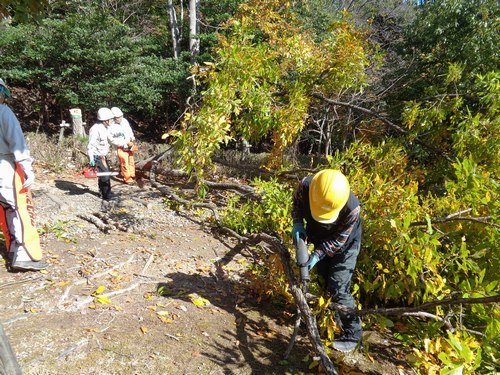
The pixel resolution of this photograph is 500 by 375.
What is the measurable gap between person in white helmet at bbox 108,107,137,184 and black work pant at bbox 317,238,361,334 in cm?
500

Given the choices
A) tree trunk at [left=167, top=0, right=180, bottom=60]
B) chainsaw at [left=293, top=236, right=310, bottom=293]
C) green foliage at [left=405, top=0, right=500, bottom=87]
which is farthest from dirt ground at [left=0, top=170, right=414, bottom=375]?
tree trunk at [left=167, top=0, right=180, bottom=60]

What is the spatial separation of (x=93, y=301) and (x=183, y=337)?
906 mm

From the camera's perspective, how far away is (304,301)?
274 cm

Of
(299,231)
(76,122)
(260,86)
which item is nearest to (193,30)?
(76,122)

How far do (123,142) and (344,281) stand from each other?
5.12 meters

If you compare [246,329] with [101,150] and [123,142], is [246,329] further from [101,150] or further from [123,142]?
[123,142]

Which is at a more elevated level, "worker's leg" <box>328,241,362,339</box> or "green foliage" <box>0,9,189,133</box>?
"green foliage" <box>0,9,189,133</box>

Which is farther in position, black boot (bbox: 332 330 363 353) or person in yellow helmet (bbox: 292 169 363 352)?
black boot (bbox: 332 330 363 353)

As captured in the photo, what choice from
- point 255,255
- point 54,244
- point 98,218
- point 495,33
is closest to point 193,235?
point 255,255

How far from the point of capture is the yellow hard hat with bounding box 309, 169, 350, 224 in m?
2.52

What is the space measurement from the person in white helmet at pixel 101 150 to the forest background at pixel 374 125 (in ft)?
5.28

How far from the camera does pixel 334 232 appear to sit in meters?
2.78

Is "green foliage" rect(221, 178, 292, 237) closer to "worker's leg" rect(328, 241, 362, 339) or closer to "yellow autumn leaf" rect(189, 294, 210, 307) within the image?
"worker's leg" rect(328, 241, 362, 339)

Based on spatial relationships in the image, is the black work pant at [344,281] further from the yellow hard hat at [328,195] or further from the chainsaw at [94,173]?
the chainsaw at [94,173]
